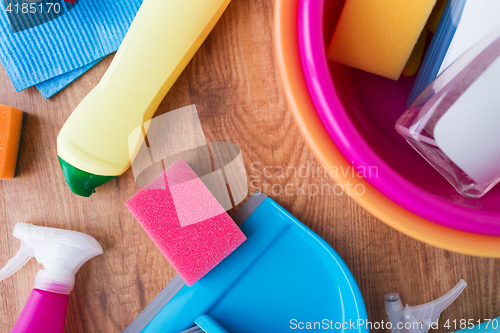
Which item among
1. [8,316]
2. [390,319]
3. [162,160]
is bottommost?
[8,316]

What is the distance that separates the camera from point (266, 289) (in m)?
0.41

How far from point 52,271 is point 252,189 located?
275mm

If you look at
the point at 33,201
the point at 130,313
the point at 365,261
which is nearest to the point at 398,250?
the point at 365,261

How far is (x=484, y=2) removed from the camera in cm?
27

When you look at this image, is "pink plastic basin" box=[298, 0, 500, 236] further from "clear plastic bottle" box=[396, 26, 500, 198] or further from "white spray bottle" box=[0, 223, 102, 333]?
"white spray bottle" box=[0, 223, 102, 333]

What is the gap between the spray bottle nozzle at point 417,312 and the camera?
390 millimetres

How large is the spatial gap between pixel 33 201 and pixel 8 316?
0.55 ft

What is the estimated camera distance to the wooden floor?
389 mm

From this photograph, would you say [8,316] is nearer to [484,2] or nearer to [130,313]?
[130,313]

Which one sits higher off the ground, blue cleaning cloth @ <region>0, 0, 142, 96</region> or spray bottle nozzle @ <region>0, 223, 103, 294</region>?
blue cleaning cloth @ <region>0, 0, 142, 96</region>

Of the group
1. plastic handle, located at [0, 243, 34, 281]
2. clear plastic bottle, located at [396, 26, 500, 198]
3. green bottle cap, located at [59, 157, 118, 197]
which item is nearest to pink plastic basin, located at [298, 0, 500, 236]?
clear plastic bottle, located at [396, 26, 500, 198]

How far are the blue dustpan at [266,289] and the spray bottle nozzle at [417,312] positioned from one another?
0.05 m

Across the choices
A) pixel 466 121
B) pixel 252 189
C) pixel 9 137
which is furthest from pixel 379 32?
pixel 9 137

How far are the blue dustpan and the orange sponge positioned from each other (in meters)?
0.26
